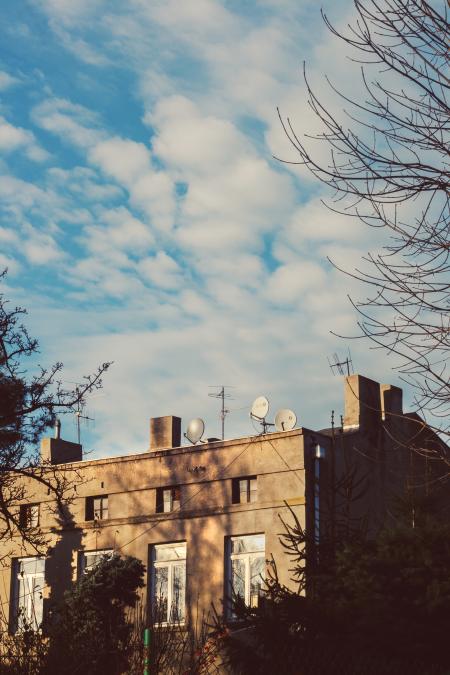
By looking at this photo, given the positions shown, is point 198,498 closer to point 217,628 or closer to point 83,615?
point 83,615

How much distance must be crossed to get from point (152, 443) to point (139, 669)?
2153 cm

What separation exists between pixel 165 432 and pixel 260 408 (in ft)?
11.9

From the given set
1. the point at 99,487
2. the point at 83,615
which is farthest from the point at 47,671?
the point at 99,487

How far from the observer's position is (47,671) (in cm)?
1356

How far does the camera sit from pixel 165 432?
116 feet

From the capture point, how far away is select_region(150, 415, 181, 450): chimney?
115 ft

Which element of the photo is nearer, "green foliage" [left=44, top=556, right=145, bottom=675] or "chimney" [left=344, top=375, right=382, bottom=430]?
"green foliage" [left=44, top=556, right=145, bottom=675]

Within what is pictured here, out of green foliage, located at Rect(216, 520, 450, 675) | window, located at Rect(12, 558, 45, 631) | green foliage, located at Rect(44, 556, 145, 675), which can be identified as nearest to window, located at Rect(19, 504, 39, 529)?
window, located at Rect(12, 558, 45, 631)

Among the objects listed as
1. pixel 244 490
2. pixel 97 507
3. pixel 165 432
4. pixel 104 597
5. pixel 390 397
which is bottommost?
pixel 104 597

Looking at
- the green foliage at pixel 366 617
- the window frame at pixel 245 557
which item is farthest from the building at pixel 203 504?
the green foliage at pixel 366 617

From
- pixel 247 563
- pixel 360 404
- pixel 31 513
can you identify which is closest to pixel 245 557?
pixel 247 563

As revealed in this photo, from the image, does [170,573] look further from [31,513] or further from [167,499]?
[31,513]

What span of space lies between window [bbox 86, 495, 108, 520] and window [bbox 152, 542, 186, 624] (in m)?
2.34

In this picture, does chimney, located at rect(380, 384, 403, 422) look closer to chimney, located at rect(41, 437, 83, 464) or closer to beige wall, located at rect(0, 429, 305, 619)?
beige wall, located at rect(0, 429, 305, 619)
